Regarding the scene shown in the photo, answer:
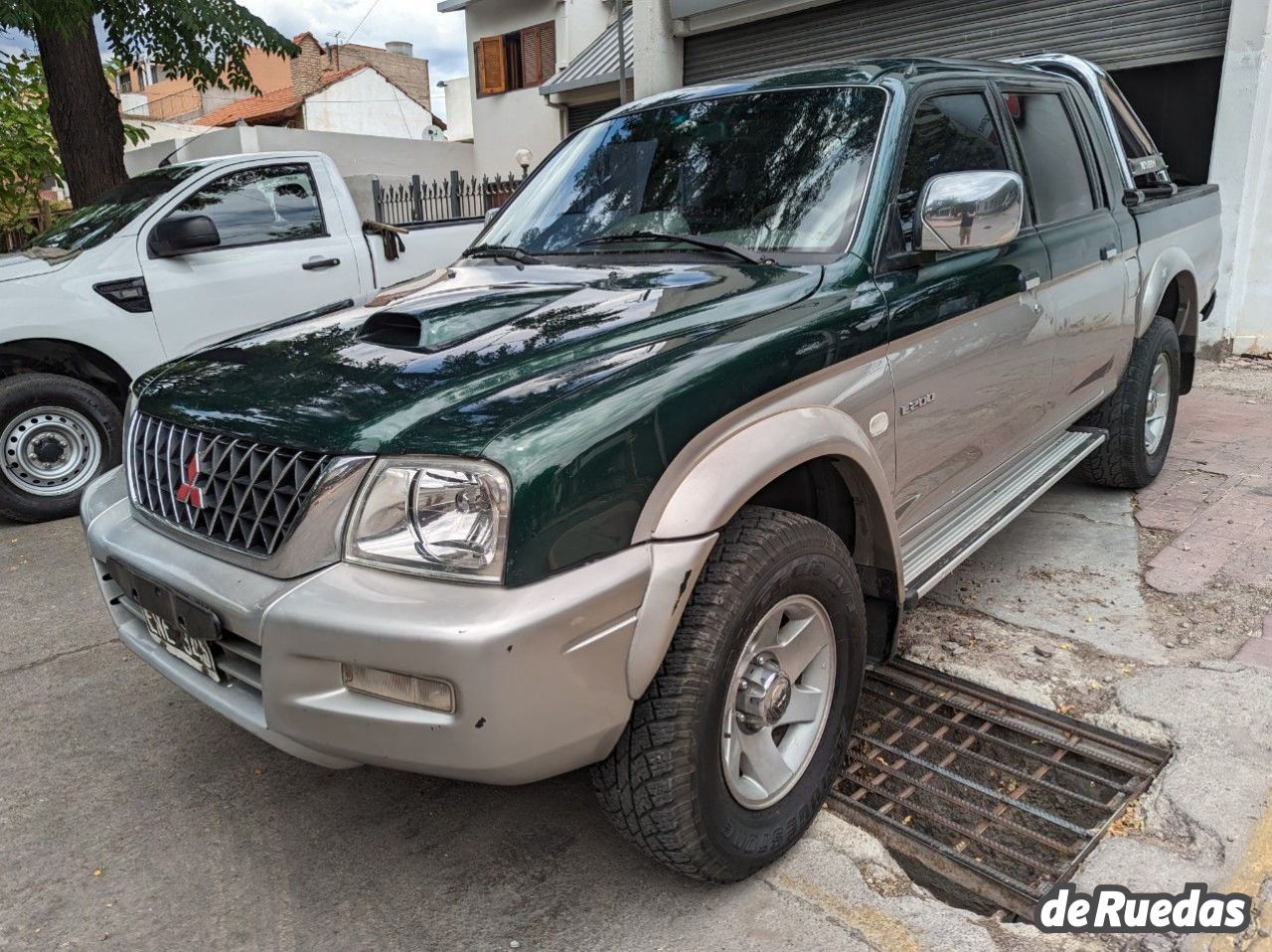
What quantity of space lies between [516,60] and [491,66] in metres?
0.58

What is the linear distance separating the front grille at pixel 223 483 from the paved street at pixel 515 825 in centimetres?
91

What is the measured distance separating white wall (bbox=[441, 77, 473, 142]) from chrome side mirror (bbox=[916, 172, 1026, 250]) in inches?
1159

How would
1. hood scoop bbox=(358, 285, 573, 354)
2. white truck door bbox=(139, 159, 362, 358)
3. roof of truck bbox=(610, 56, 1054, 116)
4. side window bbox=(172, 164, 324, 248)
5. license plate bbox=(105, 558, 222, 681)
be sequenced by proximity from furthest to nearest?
side window bbox=(172, 164, 324, 248)
white truck door bbox=(139, 159, 362, 358)
roof of truck bbox=(610, 56, 1054, 116)
hood scoop bbox=(358, 285, 573, 354)
license plate bbox=(105, 558, 222, 681)

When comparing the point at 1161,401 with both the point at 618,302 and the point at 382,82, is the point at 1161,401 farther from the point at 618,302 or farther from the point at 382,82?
the point at 382,82

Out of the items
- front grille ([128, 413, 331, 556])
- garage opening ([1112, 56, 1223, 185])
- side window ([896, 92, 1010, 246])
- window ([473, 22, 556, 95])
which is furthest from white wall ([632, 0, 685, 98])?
front grille ([128, 413, 331, 556])

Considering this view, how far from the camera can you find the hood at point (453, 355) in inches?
79.9

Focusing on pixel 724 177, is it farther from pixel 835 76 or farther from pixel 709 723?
pixel 709 723

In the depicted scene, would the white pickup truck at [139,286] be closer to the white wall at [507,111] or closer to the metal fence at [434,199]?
the metal fence at [434,199]

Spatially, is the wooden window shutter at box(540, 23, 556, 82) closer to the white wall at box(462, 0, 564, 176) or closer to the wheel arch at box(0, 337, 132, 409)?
the white wall at box(462, 0, 564, 176)

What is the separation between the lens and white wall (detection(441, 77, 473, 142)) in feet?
99.4

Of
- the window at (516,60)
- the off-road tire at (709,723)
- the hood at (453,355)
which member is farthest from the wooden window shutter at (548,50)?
the off-road tire at (709,723)

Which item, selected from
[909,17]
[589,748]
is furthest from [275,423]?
[909,17]

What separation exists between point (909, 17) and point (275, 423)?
9435mm

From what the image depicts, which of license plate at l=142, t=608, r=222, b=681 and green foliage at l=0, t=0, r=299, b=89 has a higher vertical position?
green foliage at l=0, t=0, r=299, b=89
